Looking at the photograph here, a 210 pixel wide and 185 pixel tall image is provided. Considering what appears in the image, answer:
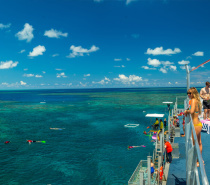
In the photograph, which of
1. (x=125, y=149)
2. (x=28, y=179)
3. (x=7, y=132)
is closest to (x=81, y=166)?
(x=28, y=179)

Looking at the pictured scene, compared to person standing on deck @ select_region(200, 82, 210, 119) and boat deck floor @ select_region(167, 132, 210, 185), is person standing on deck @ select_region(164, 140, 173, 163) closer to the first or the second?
boat deck floor @ select_region(167, 132, 210, 185)

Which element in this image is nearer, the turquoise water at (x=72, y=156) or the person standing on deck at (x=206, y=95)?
the person standing on deck at (x=206, y=95)

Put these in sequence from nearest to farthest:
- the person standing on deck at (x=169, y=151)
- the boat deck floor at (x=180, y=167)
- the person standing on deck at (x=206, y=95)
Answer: the person standing on deck at (x=206, y=95) → the boat deck floor at (x=180, y=167) → the person standing on deck at (x=169, y=151)

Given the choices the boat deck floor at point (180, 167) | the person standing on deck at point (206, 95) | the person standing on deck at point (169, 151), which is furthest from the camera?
the person standing on deck at point (169, 151)

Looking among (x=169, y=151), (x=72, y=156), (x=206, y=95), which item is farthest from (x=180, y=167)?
(x=72, y=156)

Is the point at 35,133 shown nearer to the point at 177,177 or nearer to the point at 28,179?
the point at 28,179

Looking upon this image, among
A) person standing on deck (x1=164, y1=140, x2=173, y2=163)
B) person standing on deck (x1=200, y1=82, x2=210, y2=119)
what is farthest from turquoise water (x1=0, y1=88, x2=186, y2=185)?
person standing on deck (x1=200, y1=82, x2=210, y2=119)

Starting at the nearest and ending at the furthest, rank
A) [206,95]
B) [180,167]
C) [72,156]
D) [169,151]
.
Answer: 1. [206,95]
2. [180,167]
3. [169,151]
4. [72,156]

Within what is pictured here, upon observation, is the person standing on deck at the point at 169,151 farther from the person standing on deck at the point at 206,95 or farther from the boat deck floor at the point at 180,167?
the person standing on deck at the point at 206,95

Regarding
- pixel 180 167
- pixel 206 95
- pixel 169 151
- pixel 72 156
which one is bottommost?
pixel 72 156

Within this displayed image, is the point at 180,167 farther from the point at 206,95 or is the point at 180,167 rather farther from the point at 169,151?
the point at 206,95

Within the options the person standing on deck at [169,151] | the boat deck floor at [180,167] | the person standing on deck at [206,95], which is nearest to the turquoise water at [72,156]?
the person standing on deck at [169,151]
